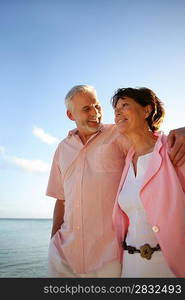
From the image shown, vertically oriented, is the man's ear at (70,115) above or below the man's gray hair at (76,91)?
below

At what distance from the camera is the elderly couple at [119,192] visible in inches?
99.3

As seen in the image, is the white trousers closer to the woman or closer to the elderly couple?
the elderly couple

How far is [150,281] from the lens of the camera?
248cm

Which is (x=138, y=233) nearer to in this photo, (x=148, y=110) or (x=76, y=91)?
(x=148, y=110)

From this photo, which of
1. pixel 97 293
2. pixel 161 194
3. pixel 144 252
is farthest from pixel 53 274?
pixel 161 194

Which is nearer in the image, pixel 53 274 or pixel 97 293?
pixel 97 293

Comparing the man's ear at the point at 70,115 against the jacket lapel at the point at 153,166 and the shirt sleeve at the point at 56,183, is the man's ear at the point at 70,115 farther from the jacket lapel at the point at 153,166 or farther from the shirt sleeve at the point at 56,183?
the jacket lapel at the point at 153,166

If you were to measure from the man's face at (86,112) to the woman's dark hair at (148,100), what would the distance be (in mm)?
422

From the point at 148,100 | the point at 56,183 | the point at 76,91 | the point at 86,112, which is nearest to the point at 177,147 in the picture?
the point at 148,100

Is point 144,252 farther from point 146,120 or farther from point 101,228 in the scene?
point 146,120

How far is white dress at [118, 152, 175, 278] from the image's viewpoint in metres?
2.52

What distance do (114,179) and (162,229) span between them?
835 millimetres

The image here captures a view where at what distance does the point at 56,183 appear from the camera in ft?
12.4

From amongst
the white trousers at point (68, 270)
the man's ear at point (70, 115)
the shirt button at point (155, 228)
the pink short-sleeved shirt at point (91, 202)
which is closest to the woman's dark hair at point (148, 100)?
the pink short-sleeved shirt at point (91, 202)
